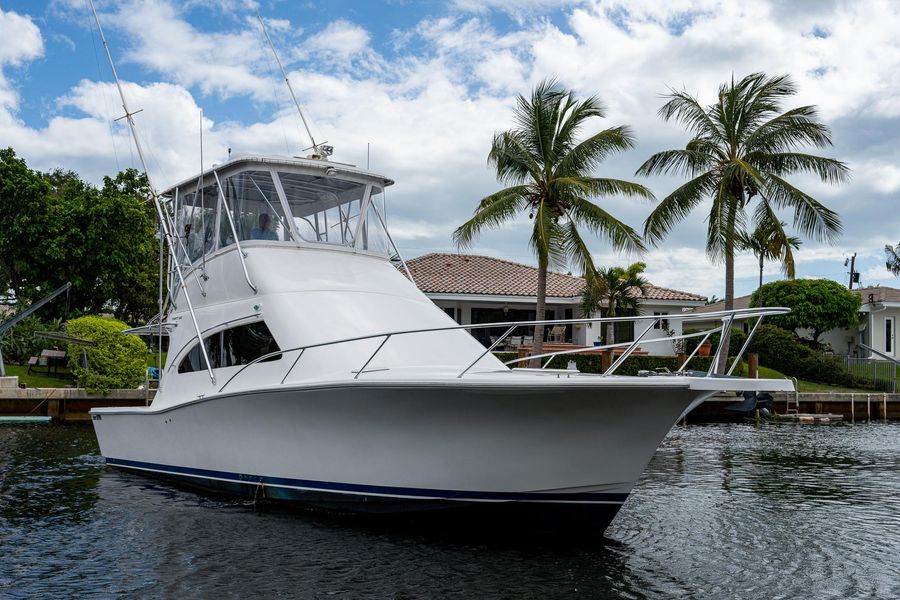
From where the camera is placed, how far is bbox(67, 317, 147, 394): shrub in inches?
814

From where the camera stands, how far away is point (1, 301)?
31312 millimetres

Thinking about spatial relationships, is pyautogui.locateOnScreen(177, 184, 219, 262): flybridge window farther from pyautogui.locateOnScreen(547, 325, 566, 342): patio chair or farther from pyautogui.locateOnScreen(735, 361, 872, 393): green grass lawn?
pyautogui.locateOnScreen(735, 361, 872, 393): green grass lawn

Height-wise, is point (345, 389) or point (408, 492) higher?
point (345, 389)

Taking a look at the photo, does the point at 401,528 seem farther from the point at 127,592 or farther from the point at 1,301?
the point at 1,301

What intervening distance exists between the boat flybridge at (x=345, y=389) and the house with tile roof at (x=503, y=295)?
18.6m

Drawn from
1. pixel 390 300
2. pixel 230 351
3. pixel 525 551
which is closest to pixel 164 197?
pixel 230 351

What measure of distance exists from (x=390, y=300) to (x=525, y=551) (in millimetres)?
3863

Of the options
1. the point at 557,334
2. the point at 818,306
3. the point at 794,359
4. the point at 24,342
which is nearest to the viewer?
the point at 24,342

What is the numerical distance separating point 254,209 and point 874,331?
35680 millimetres

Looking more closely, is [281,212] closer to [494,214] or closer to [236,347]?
[236,347]

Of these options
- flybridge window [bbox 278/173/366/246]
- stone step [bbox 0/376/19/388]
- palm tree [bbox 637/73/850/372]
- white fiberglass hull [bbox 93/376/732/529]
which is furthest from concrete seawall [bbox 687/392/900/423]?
stone step [bbox 0/376/19/388]

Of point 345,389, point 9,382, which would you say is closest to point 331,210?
point 345,389

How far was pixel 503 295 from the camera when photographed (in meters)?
31.3

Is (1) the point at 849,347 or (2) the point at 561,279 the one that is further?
(1) the point at 849,347
